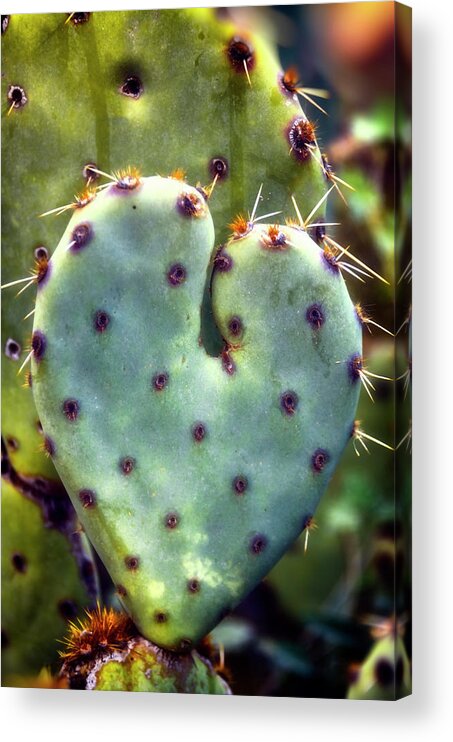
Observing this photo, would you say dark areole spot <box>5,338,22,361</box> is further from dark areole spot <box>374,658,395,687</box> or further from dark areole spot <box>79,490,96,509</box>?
dark areole spot <box>374,658,395,687</box>

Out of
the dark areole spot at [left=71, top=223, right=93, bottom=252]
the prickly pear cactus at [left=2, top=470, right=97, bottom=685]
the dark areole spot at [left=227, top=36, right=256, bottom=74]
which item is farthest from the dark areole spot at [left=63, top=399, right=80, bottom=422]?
the dark areole spot at [left=227, top=36, right=256, bottom=74]

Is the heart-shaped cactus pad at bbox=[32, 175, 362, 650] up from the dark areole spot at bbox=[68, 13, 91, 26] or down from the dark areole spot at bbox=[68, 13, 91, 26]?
down

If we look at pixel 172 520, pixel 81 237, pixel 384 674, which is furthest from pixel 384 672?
pixel 81 237

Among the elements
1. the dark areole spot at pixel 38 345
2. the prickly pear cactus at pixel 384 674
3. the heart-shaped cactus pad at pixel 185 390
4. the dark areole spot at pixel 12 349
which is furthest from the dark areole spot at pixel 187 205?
the prickly pear cactus at pixel 384 674

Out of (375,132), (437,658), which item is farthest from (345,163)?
(437,658)

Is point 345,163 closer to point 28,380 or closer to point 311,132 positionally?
point 311,132

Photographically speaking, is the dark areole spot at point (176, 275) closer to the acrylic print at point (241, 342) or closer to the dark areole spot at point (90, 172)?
the acrylic print at point (241, 342)

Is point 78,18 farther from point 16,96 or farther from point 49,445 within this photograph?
point 49,445
